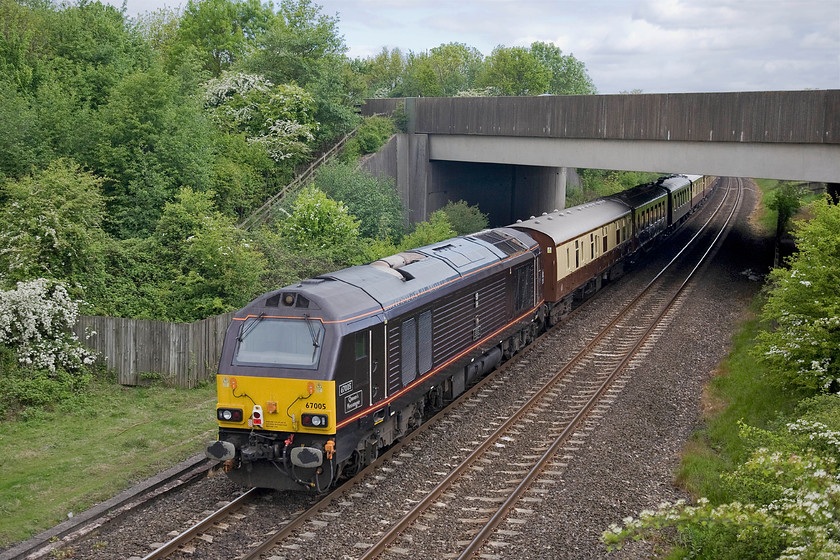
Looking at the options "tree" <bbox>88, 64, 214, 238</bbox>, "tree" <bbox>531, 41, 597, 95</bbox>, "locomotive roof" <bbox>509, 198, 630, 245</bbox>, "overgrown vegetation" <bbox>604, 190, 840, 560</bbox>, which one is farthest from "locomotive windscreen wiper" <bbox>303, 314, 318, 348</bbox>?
"tree" <bbox>531, 41, 597, 95</bbox>

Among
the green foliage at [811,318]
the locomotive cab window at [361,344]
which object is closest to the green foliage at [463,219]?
the green foliage at [811,318]

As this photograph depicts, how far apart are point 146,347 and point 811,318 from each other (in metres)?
14.3

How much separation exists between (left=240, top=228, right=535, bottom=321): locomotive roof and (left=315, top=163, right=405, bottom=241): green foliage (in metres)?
10.2

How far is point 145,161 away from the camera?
2458 cm

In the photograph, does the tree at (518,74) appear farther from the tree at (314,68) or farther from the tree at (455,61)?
the tree at (314,68)

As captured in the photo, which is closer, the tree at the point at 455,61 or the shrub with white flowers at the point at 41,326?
the shrub with white flowers at the point at 41,326

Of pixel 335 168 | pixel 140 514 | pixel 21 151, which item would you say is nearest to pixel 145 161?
pixel 21 151

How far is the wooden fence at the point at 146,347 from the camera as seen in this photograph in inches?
703

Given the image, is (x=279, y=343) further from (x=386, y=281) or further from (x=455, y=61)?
(x=455, y=61)

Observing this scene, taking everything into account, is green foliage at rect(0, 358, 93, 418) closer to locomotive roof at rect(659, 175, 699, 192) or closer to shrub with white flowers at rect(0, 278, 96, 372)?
shrub with white flowers at rect(0, 278, 96, 372)

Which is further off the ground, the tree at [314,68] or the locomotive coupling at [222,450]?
the tree at [314,68]

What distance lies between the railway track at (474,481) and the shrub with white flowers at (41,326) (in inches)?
312

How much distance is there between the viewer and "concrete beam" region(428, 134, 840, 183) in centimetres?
2517

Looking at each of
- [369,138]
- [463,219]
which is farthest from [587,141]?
[369,138]
